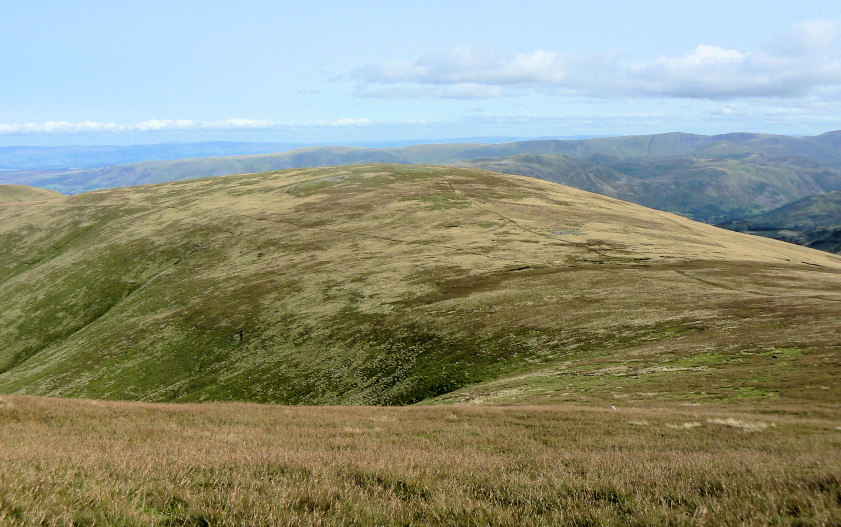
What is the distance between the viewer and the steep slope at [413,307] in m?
40.6

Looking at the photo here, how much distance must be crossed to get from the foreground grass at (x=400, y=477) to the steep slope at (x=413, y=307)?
18.7 meters

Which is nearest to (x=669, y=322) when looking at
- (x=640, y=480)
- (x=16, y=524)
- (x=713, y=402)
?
(x=713, y=402)

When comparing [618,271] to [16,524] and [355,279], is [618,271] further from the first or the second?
[16,524]

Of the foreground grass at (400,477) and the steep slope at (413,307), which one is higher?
the foreground grass at (400,477)

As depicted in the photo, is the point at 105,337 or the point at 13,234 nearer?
the point at 105,337

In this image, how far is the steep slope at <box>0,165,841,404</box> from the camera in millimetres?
40562

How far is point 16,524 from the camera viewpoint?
6.00 m

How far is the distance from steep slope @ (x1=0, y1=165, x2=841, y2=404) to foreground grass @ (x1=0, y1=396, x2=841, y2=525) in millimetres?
18657

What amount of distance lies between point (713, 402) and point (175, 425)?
3064cm

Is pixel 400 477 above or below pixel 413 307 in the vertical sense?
above

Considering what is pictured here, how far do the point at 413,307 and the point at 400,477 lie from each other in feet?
180

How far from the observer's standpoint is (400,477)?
384 inches

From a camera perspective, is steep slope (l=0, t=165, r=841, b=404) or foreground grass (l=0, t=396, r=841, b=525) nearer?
foreground grass (l=0, t=396, r=841, b=525)

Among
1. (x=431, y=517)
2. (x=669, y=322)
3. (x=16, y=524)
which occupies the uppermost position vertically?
(x=16, y=524)
